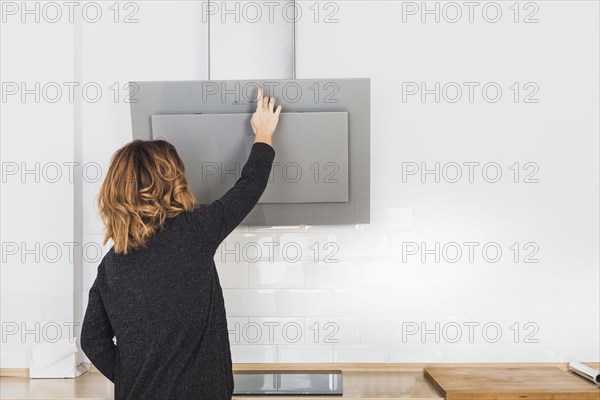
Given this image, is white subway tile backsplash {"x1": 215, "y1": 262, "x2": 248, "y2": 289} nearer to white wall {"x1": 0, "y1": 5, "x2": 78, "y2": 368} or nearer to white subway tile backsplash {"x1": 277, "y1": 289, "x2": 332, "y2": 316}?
white subway tile backsplash {"x1": 277, "y1": 289, "x2": 332, "y2": 316}

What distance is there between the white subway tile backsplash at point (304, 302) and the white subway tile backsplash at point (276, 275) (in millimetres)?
27

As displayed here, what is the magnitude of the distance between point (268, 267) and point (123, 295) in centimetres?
65

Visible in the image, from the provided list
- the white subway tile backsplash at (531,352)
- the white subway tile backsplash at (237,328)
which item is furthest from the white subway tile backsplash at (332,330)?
the white subway tile backsplash at (531,352)

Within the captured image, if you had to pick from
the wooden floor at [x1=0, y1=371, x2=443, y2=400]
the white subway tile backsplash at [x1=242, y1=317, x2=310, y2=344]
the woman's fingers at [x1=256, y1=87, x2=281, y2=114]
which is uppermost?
the woman's fingers at [x1=256, y1=87, x2=281, y2=114]

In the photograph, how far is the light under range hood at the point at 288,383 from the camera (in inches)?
66.3

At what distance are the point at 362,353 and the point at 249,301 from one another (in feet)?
1.36

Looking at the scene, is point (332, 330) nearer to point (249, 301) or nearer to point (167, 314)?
point (249, 301)

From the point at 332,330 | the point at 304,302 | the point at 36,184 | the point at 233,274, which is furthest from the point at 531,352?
the point at 36,184

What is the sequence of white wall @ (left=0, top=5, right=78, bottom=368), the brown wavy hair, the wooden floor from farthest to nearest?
1. white wall @ (left=0, top=5, right=78, bottom=368)
2. the wooden floor
3. the brown wavy hair

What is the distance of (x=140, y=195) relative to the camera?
4.52ft

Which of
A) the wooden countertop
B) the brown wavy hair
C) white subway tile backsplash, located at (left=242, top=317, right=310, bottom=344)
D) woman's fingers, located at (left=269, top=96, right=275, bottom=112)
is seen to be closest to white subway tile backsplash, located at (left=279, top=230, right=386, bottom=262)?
white subway tile backsplash, located at (left=242, top=317, right=310, bottom=344)

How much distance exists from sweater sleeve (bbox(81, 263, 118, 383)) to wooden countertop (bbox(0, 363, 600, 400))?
0.73 feet

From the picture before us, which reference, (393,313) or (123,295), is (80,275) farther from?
(393,313)

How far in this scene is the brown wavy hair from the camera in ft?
4.47
